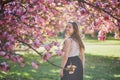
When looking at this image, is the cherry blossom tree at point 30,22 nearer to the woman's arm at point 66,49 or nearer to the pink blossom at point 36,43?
the pink blossom at point 36,43

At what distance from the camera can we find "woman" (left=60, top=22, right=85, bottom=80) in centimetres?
835

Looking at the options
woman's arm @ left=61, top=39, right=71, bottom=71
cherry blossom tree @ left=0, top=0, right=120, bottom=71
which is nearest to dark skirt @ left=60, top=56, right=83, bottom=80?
woman's arm @ left=61, top=39, right=71, bottom=71

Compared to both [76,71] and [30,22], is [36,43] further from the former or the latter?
[30,22]

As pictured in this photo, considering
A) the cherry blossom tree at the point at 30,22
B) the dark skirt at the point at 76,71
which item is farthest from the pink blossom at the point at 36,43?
the dark skirt at the point at 76,71

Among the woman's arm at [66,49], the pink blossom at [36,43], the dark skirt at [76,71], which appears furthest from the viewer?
the dark skirt at [76,71]

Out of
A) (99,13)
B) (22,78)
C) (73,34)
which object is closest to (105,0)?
(99,13)

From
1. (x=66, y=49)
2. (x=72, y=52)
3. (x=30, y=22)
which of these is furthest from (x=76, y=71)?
(x=30, y=22)

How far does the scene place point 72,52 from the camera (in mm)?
8625

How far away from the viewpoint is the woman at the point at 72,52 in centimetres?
835

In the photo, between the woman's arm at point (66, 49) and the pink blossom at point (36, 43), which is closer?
the pink blossom at point (36, 43)

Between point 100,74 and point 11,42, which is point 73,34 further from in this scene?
point 100,74

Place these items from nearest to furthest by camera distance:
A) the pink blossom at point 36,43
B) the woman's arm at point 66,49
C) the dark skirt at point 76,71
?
the pink blossom at point 36,43, the woman's arm at point 66,49, the dark skirt at point 76,71

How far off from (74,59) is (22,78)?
207 inches

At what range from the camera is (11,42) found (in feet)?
25.5
